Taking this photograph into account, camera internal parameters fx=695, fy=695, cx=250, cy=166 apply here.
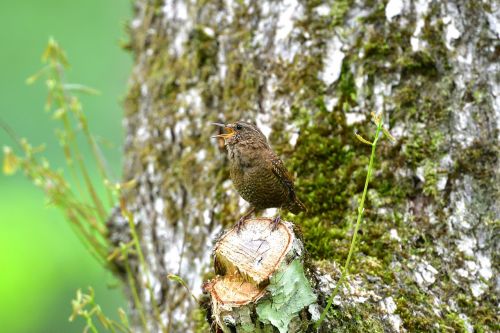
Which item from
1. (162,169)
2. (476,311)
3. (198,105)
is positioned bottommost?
(476,311)

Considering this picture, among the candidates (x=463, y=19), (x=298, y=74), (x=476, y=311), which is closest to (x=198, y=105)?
(x=298, y=74)

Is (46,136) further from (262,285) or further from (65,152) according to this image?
(262,285)

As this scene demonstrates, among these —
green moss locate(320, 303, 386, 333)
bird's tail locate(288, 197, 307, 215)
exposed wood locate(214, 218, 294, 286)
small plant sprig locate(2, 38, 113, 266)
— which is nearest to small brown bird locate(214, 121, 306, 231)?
bird's tail locate(288, 197, 307, 215)

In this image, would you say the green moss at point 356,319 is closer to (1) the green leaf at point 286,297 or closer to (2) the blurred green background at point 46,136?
(1) the green leaf at point 286,297

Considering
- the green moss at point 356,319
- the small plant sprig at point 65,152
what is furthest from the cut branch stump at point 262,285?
the small plant sprig at point 65,152

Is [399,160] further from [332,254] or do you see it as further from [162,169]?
[162,169]

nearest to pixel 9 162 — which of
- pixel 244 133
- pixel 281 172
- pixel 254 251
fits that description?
pixel 244 133

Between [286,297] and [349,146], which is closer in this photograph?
[286,297]
